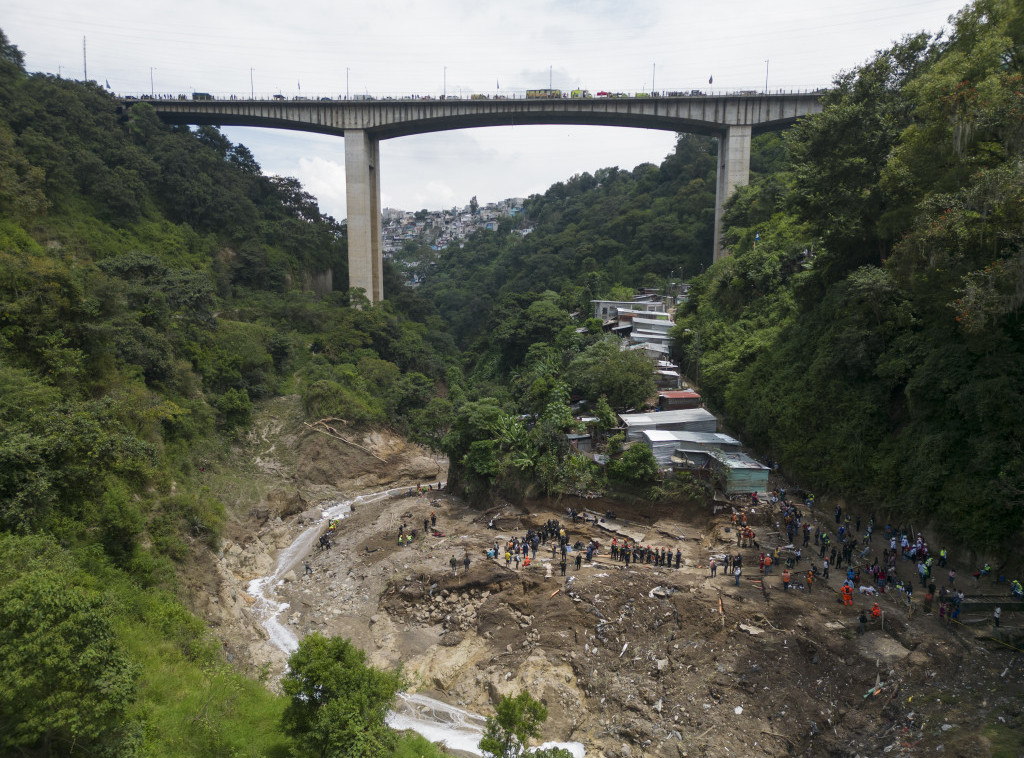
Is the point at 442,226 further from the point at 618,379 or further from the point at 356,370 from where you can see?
the point at 618,379

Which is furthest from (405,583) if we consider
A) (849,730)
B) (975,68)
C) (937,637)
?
(975,68)

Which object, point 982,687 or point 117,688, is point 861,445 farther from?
point 117,688

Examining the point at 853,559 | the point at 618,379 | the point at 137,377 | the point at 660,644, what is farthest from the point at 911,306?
the point at 137,377

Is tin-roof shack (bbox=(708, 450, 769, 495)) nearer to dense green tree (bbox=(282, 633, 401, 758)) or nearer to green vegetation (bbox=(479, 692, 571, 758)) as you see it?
green vegetation (bbox=(479, 692, 571, 758))

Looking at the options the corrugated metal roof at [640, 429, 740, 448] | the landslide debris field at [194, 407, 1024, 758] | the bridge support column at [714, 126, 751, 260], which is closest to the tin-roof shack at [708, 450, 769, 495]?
the landslide debris field at [194, 407, 1024, 758]

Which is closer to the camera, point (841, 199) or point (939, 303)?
point (939, 303)

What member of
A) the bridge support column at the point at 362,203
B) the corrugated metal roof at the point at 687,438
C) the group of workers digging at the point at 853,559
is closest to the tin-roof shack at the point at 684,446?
the corrugated metal roof at the point at 687,438

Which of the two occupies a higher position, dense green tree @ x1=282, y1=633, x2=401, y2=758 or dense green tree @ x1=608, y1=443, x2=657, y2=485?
dense green tree @ x1=608, y1=443, x2=657, y2=485

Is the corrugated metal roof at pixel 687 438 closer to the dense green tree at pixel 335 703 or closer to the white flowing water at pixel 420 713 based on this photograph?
the white flowing water at pixel 420 713
